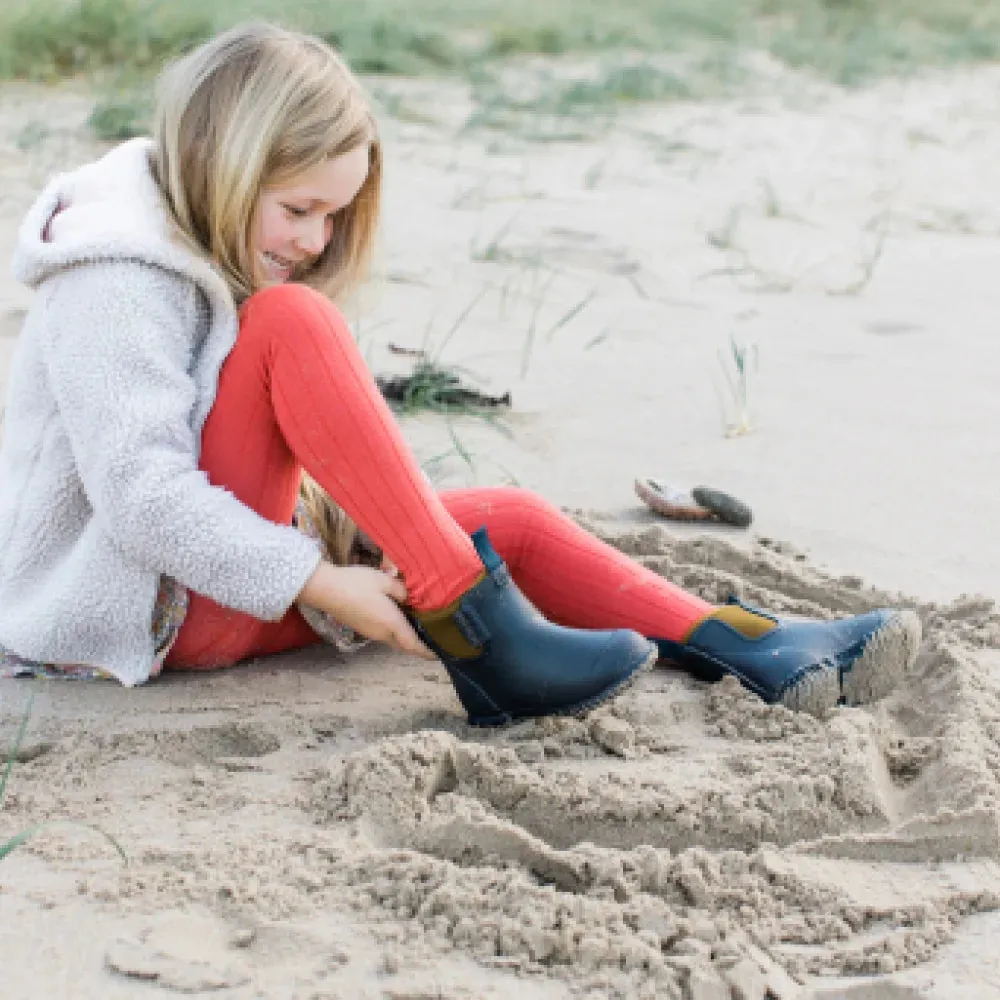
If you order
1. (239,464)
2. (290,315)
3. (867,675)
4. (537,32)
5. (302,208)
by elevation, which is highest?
(302,208)

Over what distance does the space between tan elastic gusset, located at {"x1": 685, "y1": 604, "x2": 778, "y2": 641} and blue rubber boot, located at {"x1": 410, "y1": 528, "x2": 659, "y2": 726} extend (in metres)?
0.23

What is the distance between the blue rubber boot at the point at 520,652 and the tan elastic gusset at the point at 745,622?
23 cm

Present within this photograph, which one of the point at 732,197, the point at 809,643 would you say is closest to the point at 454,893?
the point at 809,643

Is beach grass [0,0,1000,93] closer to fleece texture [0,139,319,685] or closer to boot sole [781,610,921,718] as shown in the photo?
fleece texture [0,139,319,685]

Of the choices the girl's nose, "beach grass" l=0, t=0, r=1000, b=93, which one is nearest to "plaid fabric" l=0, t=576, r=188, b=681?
the girl's nose

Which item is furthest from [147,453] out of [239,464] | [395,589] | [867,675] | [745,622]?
[867,675]

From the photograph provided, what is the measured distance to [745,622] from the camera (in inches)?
97.1

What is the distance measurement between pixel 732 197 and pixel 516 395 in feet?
7.57

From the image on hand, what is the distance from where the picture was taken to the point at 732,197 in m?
5.76

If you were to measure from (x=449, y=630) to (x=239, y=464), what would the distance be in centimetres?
38

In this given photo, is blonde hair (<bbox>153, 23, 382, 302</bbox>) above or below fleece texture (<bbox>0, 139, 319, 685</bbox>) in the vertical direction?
above

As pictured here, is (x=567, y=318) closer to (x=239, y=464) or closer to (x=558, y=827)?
(x=239, y=464)

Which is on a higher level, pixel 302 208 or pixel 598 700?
pixel 302 208

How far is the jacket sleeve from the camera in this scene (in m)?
2.20
